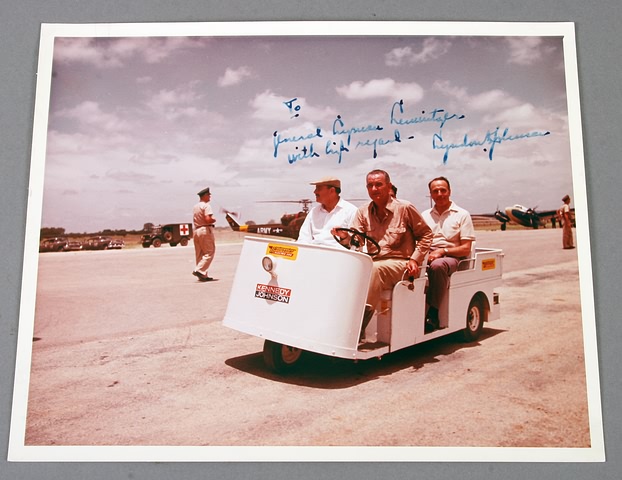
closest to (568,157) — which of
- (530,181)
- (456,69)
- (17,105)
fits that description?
(530,181)

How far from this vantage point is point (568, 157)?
3.47m

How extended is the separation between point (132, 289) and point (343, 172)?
156 centimetres

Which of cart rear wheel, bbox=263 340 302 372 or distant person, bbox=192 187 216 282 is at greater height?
distant person, bbox=192 187 216 282

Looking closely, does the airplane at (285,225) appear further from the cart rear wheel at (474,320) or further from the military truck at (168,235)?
the cart rear wheel at (474,320)

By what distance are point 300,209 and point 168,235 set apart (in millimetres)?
891

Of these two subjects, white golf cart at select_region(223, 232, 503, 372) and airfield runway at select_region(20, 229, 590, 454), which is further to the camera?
airfield runway at select_region(20, 229, 590, 454)

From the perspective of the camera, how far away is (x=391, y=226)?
3303mm

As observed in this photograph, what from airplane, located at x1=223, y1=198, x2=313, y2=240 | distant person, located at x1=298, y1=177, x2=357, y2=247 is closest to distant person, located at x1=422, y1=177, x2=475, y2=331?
distant person, located at x1=298, y1=177, x2=357, y2=247

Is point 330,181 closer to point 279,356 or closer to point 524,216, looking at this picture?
point 279,356

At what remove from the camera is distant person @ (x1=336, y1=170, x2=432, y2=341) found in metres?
3.29

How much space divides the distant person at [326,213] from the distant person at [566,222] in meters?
1.34

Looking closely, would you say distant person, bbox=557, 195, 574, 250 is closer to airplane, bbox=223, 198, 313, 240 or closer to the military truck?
airplane, bbox=223, 198, 313, 240
